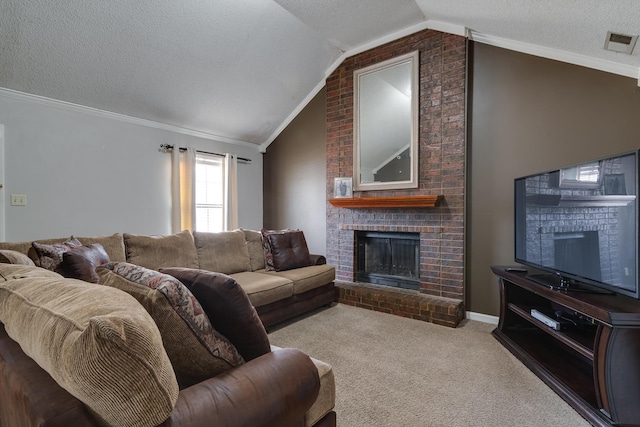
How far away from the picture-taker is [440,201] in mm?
3430

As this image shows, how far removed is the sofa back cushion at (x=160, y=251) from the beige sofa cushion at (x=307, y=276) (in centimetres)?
79

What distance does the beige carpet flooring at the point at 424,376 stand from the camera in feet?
5.74

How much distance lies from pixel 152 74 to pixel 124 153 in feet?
3.27

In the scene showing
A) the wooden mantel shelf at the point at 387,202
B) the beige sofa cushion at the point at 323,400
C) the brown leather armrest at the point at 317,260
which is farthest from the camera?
the brown leather armrest at the point at 317,260

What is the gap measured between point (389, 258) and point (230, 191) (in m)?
2.55

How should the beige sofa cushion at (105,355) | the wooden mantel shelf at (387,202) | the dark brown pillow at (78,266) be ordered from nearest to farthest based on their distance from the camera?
the beige sofa cushion at (105,355), the dark brown pillow at (78,266), the wooden mantel shelf at (387,202)

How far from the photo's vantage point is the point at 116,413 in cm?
63

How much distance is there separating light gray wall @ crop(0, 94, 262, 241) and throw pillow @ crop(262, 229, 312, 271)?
156cm

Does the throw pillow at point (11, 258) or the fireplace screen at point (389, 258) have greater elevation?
→ the throw pillow at point (11, 258)

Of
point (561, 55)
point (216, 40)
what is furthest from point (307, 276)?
point (561, 55)

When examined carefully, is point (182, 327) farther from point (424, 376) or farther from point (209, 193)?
point (209, 193)

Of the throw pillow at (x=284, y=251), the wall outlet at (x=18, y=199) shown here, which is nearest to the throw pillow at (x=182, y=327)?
the throw pillow at (x=284, y=251)

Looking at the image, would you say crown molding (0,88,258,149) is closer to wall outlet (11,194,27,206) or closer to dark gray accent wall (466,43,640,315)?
wall outlet (11,194,27,206)

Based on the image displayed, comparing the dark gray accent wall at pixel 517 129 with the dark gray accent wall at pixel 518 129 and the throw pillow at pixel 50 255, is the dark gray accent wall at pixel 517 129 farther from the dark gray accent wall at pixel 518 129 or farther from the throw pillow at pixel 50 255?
the throw pillow at pixel 50 255
